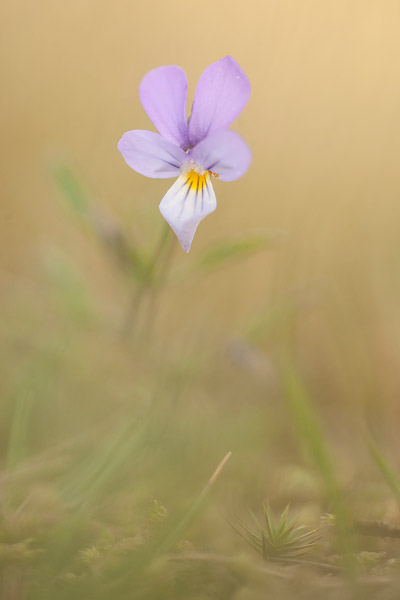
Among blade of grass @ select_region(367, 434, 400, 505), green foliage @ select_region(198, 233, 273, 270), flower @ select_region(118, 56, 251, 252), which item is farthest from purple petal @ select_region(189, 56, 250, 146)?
blade of grass @ select_region(367, 434, 400, 505)

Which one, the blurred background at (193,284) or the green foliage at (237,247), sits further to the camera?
the green foliage at (237,247)

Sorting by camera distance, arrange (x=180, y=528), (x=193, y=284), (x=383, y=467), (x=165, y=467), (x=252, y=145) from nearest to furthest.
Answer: (x=180, y=528)
(x=383, y=467)
(x=165, y=467)
(x=193, y=284)
(x=252, y=145)

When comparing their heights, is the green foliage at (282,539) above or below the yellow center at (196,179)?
below

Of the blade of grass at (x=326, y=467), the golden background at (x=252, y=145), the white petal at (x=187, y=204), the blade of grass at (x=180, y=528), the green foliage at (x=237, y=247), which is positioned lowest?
the blade of grass at (x=180, y=528)

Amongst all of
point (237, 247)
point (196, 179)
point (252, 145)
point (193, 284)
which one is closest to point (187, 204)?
point (196, 179)

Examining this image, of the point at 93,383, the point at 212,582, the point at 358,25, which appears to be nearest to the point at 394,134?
the point at 358,25

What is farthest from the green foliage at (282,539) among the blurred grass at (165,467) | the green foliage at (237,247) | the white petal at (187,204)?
the green foliage at (237,247)

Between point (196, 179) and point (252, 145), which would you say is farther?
point (252, 145)

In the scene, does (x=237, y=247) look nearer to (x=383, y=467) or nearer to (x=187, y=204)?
(x=187, y=204)

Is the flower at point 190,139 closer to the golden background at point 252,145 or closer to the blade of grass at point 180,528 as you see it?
the blade of grass at point 180,528
